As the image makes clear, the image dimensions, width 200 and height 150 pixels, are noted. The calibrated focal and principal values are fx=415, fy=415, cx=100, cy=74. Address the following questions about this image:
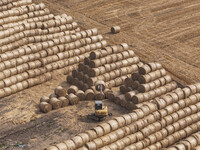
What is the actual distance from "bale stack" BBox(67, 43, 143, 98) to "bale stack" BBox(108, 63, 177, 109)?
1.54 meters

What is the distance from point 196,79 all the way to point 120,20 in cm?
1173

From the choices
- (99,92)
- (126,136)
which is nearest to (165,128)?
(126,136)

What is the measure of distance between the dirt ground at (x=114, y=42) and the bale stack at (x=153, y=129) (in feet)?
6.99

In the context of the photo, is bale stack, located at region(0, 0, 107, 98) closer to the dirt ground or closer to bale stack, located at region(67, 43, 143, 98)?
the dirt ground

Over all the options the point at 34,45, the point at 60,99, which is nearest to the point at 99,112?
the point at 60,99

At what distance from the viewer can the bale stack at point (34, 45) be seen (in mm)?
26203

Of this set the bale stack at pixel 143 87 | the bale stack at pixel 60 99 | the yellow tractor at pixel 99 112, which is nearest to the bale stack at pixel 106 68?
the bale stack at pixel 60 99

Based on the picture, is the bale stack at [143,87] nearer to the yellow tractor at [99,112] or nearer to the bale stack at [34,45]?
the yellow tractor at [99,112]

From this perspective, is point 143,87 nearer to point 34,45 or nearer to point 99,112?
point 99,112

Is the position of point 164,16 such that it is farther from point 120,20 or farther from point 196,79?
point 196,79

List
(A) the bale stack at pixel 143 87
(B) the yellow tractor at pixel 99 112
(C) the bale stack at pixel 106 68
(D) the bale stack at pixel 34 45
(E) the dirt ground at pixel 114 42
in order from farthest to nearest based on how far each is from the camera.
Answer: (D) the bale stack at pixel 34 45 < (C) the bale stack at pixel 106 68 < (A) the bale stack at pixel 143 87 < (B) the yellow tractor at pixel 99 112 < (E) the dirt ground at pixel 114 42

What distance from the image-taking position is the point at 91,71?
84.4ft

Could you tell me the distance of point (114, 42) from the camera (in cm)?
3253

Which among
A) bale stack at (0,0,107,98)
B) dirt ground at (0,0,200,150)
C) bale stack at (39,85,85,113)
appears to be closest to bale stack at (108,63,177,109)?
dirt ground at (0,0,200,150)
